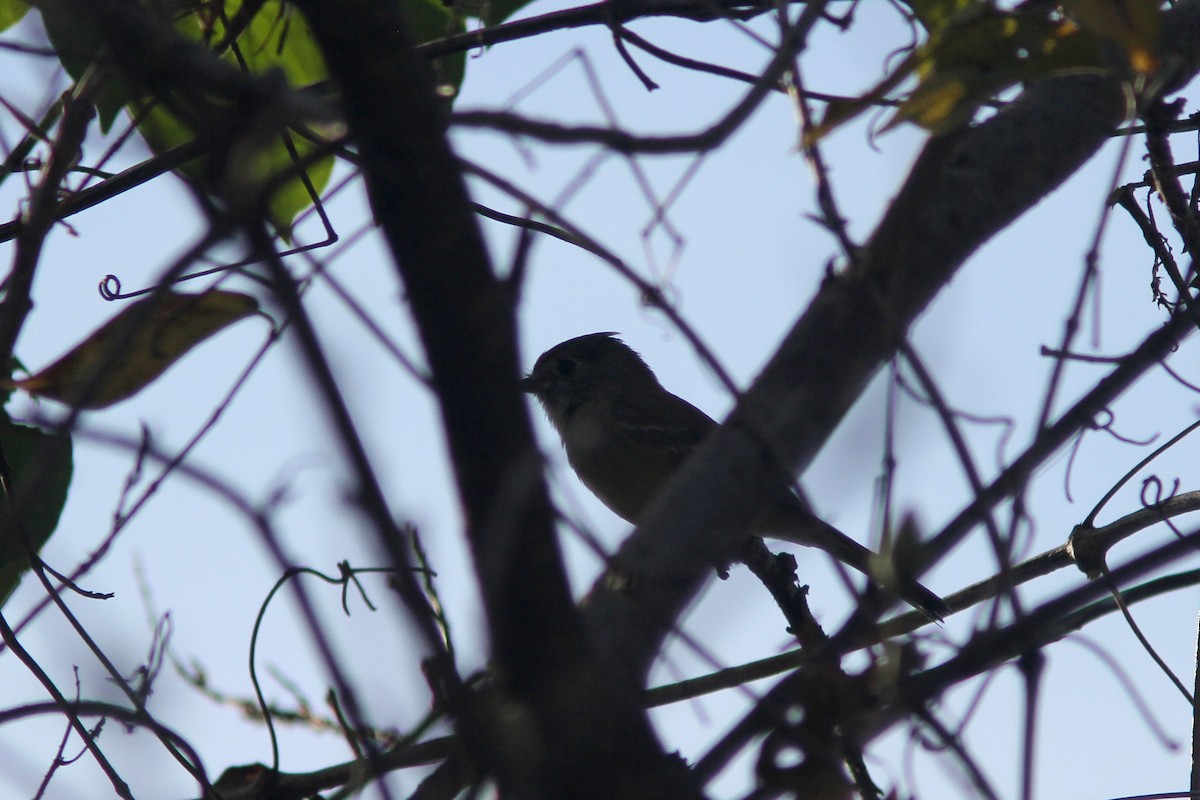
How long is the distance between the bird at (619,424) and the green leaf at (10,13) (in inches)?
122

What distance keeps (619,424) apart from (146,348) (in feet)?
15.5

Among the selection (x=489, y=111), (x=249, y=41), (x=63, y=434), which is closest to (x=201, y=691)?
(x=249, y=41)

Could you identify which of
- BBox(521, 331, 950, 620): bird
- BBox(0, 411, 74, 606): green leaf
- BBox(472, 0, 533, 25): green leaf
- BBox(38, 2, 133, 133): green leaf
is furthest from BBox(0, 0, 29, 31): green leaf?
BBox(521, 331, 950, 620): bird

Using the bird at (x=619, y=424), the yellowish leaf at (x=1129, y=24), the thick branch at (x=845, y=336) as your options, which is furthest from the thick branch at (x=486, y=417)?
the bird at (x=619, y=424)

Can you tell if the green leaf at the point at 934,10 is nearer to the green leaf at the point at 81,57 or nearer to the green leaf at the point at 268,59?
the green leaf at the point at 268,59

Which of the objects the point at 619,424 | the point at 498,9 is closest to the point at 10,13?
the point at 498,9

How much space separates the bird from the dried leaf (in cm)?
356

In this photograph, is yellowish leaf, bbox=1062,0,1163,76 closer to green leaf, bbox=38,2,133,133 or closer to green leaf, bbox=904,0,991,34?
green leaf, bbox=904,0,991,34

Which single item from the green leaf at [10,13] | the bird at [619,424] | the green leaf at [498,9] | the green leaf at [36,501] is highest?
the bird at [619,424]

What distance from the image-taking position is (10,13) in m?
2.77

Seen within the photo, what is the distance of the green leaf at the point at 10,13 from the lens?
276cm

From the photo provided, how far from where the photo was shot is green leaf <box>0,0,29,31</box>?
9.05 feet

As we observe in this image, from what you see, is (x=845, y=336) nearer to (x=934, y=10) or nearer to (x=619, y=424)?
(x=934, y=10)

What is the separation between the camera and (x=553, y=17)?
2932 millimetres
